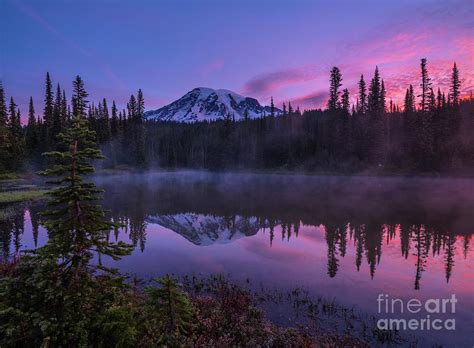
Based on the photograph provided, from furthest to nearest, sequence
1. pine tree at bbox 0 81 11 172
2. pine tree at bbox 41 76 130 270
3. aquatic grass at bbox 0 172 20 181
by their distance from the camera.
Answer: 1. aquatic grass at bbox 0 172 20 181
2. pine tree at bbox 0 81 11 172
3. pine tree at bbox 41 76 130 270

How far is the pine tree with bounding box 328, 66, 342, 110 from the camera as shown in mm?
80438

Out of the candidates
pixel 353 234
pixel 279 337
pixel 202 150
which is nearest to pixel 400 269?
pixel 353 234

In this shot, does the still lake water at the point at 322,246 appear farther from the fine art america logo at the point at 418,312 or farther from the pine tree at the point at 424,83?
the pine tree at the point at 424,83

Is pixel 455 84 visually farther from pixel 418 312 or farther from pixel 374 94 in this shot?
pixel 418 312

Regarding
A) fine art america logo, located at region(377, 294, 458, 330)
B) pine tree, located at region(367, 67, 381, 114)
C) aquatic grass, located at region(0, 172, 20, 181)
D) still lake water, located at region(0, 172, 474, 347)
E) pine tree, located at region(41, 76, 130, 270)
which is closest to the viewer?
pine tree, located at region(41, 76, 130, 270)

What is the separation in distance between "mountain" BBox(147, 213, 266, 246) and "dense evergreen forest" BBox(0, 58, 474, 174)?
2289 centimetres

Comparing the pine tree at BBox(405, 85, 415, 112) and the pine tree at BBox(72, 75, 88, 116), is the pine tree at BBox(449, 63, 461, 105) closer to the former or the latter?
the pine tree at BBox(405, 85, 415, 112)

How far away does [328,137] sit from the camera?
264ft

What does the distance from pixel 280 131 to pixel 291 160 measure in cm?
2340

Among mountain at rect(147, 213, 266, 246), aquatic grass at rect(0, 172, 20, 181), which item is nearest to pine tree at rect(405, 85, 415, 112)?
mountain at rect(147, 213, 266, 246)

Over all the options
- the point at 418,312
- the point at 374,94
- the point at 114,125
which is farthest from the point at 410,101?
the point at 114,125

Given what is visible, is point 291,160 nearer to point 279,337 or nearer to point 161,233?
point 161,233

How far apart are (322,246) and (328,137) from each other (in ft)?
222

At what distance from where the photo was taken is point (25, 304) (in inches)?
203
